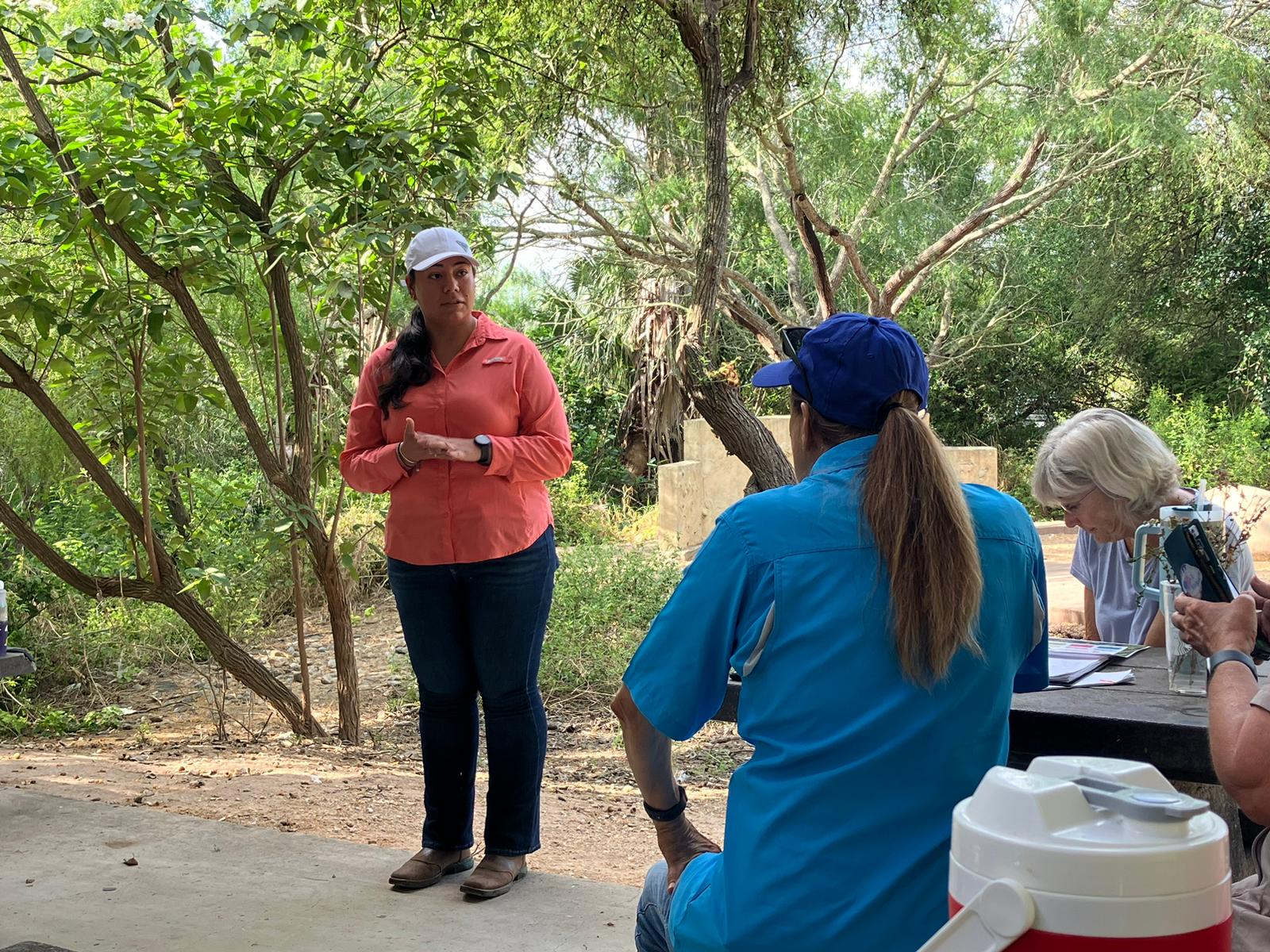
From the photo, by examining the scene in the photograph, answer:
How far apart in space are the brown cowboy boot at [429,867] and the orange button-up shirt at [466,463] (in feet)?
2.59

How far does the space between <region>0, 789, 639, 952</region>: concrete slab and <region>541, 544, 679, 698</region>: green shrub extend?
131 inches

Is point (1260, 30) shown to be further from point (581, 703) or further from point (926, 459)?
point (926, 459)

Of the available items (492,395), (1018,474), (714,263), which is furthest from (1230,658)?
(1018,474)

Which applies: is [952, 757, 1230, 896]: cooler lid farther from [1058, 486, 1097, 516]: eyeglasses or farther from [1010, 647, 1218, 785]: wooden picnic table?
[1058, 486, 1097, 516]: eyeglasses

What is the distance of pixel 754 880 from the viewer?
1.54m

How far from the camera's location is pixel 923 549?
5.02ft

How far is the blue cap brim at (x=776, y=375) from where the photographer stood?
5.95ft

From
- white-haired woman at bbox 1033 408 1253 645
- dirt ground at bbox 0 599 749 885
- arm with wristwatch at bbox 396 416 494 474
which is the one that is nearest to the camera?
white-haired woman at bbox 1033 408 1253 645

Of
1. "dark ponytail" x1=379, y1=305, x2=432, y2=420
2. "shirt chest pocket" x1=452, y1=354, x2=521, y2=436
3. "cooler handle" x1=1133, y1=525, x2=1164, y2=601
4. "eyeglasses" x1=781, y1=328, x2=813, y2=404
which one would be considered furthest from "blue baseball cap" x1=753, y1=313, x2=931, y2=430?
"dark ponytail" x1=379, y1=305, x2=432, y2=420

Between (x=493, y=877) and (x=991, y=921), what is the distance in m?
2.41

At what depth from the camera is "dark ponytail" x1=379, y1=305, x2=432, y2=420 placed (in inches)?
129

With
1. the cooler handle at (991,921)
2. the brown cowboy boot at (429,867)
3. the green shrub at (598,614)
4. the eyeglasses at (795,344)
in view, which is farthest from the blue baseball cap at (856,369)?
the green shrub at (598,614)

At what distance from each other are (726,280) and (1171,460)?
280 inches

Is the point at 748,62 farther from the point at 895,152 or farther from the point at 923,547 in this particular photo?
the point at 923,547
